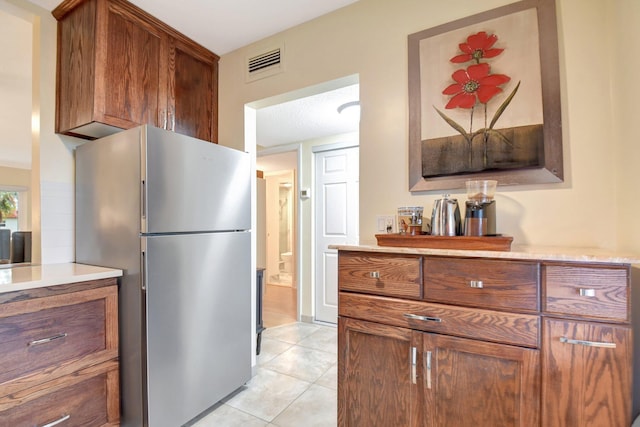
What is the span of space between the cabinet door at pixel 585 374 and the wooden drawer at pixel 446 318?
65 mm

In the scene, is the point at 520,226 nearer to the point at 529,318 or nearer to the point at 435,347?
the point at 529,318

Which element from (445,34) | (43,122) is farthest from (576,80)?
(43,122)

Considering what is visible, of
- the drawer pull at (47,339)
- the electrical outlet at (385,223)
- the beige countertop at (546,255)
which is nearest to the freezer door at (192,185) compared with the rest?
the drawer pull at (47,339)

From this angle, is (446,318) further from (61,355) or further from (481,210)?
(61,355)

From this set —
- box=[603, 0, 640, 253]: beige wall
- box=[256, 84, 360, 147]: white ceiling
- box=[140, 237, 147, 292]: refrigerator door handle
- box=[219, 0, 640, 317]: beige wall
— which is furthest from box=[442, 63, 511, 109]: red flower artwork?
box=[140, 237, 147, 292]: refrigerator door handle

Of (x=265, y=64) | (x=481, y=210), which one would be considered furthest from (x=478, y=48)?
(x=265, y=64)

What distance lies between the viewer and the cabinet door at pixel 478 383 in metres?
0.96

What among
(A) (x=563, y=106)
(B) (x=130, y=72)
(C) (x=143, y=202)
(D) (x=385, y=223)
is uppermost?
(B) (x=130, y=72)

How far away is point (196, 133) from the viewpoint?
217cm

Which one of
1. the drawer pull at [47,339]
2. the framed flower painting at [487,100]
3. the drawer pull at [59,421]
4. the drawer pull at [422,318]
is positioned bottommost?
the drawer pull at [59,421]

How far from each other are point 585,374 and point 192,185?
1.86 m

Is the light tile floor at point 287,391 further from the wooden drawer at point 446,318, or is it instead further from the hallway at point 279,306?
the wooden drawer at point 446,318

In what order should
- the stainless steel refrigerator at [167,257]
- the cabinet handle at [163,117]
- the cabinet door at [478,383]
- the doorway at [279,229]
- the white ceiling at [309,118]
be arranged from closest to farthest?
the cabinet door at [478,383] → the stainless steel refrigerator at [167,257] → the cabinet handle at [163,117] → the white ceiling at [309,118] → the doorway at [279,229]

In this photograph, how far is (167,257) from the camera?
1499 mm
